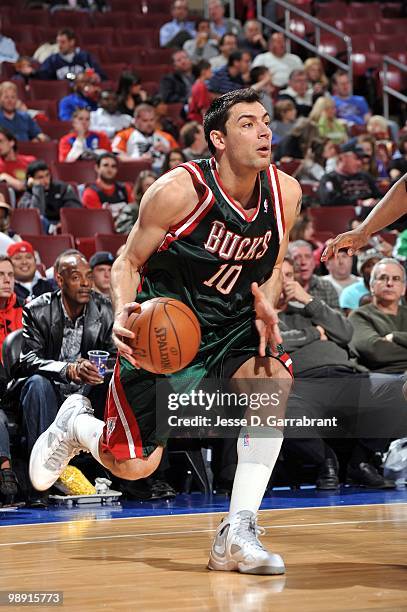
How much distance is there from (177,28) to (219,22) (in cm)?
63

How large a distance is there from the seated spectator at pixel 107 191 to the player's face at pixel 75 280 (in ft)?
11.1

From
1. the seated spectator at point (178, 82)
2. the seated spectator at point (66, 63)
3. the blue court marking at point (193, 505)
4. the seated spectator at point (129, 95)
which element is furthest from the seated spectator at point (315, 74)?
the blue court marking at point (193, 505)

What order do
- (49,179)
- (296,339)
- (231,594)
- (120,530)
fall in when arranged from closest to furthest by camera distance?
(231,594), (120,530), (296,339), (49,179)

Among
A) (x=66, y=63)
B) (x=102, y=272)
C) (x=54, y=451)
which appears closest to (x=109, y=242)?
(x=102, y=272)

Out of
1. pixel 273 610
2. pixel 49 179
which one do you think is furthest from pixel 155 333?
pixel 49 179

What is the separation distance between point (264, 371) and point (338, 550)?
34.2 inches

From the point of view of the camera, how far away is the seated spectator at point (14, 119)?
428 inches

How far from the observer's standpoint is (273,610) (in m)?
3.35

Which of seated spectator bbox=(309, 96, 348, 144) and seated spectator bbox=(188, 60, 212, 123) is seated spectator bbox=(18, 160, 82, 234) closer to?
seated spectator bbox=(188, 60, 212, 123)

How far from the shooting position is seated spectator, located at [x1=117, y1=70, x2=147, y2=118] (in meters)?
12.3

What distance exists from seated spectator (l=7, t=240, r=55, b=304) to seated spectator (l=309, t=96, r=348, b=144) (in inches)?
228

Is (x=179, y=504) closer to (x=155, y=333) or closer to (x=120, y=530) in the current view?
(x=120, y=530)

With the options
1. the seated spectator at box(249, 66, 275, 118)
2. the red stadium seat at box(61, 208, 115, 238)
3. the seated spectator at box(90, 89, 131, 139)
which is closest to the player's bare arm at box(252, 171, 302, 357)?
the red stadium seat at box(61, 208, 115, 238)

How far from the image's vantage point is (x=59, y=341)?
659 centimetres
